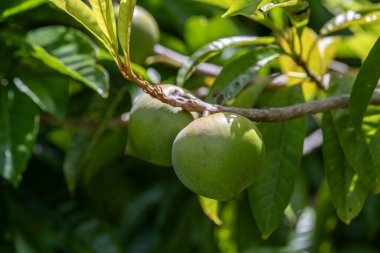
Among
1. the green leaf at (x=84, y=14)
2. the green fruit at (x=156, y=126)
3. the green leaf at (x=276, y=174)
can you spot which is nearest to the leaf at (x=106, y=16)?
the green leaf at (x=84, y=14)

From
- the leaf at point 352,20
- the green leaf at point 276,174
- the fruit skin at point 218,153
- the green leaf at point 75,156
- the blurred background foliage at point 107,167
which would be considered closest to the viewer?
the fruit skin at point 218,153

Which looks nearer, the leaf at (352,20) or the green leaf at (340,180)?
the green leaf at (340,180)

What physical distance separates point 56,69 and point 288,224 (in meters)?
0.89

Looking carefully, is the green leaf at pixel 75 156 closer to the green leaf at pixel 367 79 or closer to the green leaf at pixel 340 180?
the green leaf at pixel 340 180

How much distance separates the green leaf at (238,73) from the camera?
1.10 metres

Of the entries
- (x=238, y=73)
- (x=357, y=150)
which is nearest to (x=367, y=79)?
(x=357, y=150)

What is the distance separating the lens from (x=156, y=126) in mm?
971

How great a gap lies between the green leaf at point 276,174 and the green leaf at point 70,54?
30 cm

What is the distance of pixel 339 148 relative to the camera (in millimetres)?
1136

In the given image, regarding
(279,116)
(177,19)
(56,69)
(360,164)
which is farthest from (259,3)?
(177,19)

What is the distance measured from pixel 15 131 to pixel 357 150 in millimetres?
618

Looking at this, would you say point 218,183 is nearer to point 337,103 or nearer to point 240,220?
point 337,103

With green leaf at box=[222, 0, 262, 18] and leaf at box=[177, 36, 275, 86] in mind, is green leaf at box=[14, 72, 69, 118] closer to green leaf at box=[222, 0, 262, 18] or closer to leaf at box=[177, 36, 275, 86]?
leaf at box=[177, 36, 275, 86]

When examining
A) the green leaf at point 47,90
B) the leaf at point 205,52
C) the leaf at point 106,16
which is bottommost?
the green leaf at point 47,90
